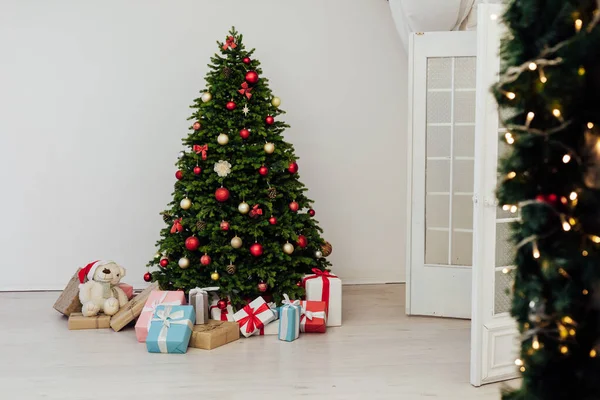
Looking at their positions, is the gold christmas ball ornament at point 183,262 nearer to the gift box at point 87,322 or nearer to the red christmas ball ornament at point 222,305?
the red christmas ball ornament at point 222,305

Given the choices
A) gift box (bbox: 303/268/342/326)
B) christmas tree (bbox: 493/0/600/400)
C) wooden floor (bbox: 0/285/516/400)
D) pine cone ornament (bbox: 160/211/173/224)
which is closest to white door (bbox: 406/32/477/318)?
wooden floor (bbox: 0/285/516/400)

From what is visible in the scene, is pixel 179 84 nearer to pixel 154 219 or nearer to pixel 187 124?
pixel 187 124

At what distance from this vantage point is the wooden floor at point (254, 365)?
356 centimetres

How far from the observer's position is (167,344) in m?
4.16

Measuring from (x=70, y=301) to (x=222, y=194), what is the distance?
4.16ft

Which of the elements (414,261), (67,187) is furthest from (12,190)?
(414,261)

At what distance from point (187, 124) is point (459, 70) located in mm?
2196

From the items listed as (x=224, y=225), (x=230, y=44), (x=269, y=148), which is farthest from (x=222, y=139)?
(x=230, y=44)

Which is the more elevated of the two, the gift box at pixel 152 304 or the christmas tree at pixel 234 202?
the christmas tree at pixel 234 202

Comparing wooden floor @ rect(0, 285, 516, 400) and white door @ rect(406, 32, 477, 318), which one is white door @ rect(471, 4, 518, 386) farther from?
white door @ rect(406, 32, 477, 318)

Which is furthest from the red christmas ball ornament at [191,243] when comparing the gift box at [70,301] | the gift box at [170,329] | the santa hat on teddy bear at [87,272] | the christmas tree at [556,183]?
the christmas tree at [556,183]

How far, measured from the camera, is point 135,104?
5.79 meters

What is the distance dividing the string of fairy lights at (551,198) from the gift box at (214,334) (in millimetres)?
2521

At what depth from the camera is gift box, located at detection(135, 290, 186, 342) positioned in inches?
173
